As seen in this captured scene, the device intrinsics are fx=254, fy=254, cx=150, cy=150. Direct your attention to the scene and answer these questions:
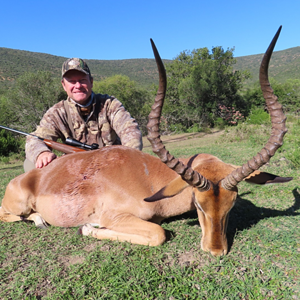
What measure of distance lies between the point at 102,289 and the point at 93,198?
1.62 m

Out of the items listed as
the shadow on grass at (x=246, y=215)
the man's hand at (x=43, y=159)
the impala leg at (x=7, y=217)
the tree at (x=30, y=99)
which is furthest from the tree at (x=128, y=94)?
the shadow on grass at (x=246, y=215)

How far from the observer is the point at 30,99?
33.2 metres

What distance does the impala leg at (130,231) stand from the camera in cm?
340

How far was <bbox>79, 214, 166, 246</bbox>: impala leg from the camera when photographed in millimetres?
3404

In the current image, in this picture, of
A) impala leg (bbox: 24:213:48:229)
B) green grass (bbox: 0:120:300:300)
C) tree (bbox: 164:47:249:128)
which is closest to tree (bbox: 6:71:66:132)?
tree (bbox: 164:47:249:128)

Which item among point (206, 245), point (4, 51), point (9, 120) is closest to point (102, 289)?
point (206, 245)

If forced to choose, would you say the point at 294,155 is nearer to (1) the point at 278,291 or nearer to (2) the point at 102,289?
(1) the point at 278,291

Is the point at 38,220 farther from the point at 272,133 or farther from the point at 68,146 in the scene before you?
the point at 272,133

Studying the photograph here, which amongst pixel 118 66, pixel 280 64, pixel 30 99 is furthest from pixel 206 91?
pixel 118 66

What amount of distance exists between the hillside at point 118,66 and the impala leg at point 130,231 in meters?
58.5

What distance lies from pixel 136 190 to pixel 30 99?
33.9 metres

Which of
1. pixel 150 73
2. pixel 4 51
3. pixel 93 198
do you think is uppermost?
pixel 4 51

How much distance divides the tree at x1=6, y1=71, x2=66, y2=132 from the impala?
31021 millimetres

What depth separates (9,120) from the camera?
3250 cm
